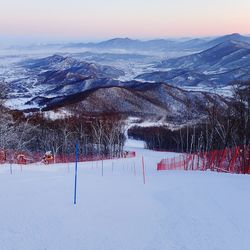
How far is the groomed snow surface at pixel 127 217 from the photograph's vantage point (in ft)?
32.2

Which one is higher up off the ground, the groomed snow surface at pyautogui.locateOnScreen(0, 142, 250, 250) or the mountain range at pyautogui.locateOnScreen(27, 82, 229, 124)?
the groomed snow surface at pyautogui.locateOnScreen(0, 142, 250, 250)

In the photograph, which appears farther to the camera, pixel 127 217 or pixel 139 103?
pixel 139 103

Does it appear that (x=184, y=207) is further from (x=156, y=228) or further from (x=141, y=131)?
(x=141, y=131)

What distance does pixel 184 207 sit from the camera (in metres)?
12.9

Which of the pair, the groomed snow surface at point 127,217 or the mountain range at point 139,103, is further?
the mountain range at point 139,103

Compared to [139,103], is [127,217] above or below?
above

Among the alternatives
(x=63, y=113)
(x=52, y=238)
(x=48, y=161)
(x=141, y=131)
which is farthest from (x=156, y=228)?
(x=63, y=113)

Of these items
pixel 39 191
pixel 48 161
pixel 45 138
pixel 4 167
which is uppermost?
pixel 39 191

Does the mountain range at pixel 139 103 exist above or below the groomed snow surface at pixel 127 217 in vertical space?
below

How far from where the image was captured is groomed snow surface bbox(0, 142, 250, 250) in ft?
32.2

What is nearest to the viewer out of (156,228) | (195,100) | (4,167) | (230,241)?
(230,241)

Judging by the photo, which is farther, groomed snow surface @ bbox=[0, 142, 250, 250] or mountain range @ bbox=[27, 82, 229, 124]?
mountain range @ bbox=[27, 82, 229, 124]

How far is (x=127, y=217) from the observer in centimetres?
1195

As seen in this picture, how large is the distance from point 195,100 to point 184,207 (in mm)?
158955
